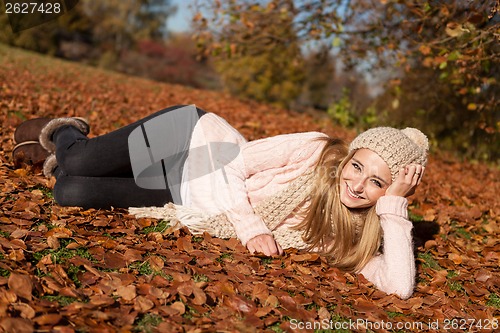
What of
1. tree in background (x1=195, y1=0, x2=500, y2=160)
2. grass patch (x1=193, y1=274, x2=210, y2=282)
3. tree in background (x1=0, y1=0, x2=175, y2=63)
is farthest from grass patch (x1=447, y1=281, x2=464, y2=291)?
tree in background (x1=0, y1=0, x2=175, y2=63)

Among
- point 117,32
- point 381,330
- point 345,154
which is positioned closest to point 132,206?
point 345,154

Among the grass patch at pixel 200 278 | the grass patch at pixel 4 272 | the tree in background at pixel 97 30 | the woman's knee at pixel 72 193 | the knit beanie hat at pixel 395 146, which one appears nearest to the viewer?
the grass patch at pixel 4 272

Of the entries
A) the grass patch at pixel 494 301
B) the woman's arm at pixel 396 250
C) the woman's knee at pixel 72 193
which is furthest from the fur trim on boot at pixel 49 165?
the grass patch at pixel 494 301

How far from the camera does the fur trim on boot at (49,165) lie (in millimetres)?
3414

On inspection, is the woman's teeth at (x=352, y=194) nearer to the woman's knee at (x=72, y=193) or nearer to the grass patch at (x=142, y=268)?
the grass patch at (x=142, y=268)

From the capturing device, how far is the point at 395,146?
268 cm

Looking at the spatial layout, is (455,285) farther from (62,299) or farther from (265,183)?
(62,299)

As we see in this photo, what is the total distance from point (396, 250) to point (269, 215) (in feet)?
2.73

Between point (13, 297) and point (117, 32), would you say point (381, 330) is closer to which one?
point (13, 297)

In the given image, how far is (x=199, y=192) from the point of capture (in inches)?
122

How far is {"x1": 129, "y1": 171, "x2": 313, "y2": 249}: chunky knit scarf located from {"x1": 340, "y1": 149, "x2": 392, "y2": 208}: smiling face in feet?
0.88

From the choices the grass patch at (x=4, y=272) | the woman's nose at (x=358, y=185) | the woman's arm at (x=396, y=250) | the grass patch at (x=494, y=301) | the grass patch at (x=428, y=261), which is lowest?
the grass patch at (x=494, y=301)

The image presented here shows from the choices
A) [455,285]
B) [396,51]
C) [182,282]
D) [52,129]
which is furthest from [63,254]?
[396,51]

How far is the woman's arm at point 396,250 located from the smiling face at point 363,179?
0.27ft
